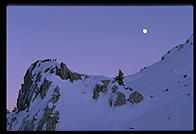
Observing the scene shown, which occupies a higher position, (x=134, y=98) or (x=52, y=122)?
(x=134, y=98)

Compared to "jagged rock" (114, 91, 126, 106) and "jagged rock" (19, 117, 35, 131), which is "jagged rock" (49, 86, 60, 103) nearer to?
"jagged rock" (19, 117, 35, 131)

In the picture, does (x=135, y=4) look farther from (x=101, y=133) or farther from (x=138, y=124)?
(x=138, y=124)

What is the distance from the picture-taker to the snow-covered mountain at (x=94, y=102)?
27688mm

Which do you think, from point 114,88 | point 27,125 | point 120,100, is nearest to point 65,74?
point 114,88

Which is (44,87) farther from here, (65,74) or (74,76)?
(74,76)

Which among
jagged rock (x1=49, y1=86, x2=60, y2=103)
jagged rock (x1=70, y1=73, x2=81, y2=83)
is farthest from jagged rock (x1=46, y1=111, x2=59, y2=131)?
jagged rock (x1=70, y1=73, x2=81, y2=83)

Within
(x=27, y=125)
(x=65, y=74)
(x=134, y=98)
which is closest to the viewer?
(x=27, y=125)

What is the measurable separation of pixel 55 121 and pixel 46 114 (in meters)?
1.49

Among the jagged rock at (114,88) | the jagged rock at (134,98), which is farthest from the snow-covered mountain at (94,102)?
the jagged rock at (114,88)

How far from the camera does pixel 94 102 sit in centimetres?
3456

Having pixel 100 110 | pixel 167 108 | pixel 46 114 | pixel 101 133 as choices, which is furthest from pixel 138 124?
pixel 101 133

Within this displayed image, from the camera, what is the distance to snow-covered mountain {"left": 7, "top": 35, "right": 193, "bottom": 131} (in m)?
27.7

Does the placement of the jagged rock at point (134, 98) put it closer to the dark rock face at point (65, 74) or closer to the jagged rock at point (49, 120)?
the dark rock face at point (65, 74)

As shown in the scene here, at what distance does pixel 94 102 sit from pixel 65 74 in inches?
254
